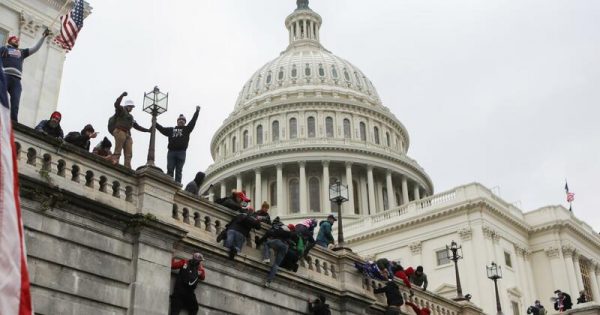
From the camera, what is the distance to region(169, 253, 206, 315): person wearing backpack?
15.1 meters

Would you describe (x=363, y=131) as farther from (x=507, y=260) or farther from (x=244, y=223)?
(x=244, y=223)

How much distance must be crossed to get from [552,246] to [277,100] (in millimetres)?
43139

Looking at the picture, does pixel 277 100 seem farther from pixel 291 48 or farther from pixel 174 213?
pixel 174 213

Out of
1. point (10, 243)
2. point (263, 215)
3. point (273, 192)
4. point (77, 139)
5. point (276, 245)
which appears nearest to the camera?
point (10, 243)

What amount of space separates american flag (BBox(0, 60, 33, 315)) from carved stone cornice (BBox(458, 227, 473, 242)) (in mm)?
55507

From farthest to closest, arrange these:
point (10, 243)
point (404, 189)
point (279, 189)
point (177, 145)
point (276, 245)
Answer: point (404, 189) < point (279, 189) < point (177, 145) < point (276, 245) < point (10, 243)

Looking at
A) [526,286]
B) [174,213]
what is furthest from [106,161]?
[526,286]

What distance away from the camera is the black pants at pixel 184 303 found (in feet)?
49.3

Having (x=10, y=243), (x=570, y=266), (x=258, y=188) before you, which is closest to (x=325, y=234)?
(x=10, y=243)

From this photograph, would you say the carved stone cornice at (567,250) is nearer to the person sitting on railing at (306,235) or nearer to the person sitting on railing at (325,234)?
the person sitting on railing at (325,234)

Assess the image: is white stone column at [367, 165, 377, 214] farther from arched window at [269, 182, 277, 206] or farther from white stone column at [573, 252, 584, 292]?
white stone column at [573, 252, 584, 292]

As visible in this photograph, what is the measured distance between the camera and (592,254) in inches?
2744

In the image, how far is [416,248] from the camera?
61125 millimetres

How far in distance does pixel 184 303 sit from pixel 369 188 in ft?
234
